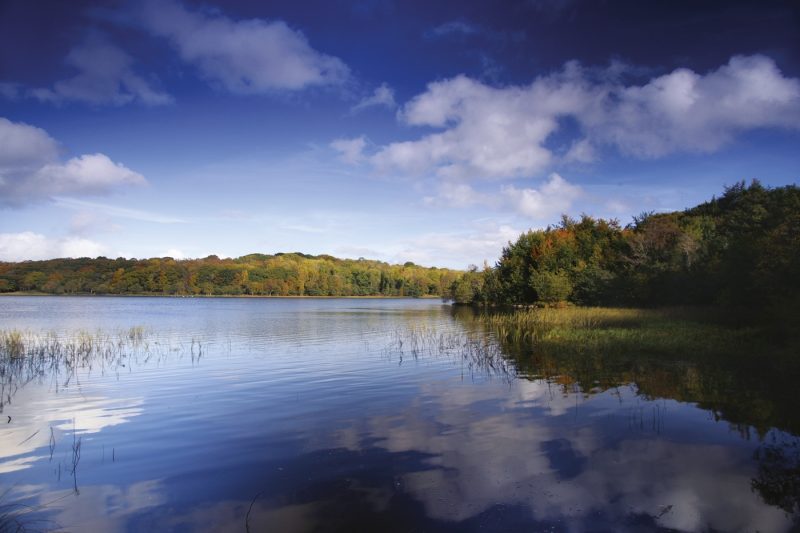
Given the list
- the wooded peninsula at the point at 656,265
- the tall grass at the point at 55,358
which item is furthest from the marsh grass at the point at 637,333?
the tall grass at the point at 55,358

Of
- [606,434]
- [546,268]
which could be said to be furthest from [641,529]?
[546,268]

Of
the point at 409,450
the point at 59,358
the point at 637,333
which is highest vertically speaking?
the point at 637,333

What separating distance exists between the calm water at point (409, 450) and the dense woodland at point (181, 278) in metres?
140

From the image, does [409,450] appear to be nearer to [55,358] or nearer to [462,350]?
[462,350]

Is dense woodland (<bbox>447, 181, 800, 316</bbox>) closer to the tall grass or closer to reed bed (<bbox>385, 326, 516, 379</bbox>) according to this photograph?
reed bed (<bbox>385, 326, 516, 379</bbox>)

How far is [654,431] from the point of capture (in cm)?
1122

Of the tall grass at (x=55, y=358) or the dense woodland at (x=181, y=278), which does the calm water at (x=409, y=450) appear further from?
the dense woodland at (x=181, y=278)

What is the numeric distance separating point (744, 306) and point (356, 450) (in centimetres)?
2645

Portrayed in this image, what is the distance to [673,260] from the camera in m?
38.3

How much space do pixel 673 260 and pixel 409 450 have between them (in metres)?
35.5

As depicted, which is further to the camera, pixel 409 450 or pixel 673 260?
pixel 673 260

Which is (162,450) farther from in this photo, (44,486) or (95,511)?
(95,511)

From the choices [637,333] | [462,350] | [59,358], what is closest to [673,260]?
[637,333]

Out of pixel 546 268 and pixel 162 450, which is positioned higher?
pixel 546 268
